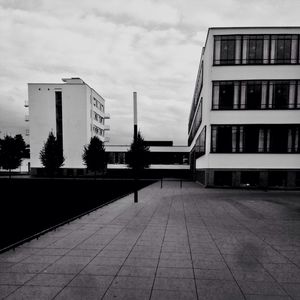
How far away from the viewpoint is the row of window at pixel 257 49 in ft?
78.9

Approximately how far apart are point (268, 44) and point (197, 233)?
911 inches

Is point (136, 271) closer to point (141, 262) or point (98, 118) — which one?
point (141, 262)

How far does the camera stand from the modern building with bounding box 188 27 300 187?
79.0 feet

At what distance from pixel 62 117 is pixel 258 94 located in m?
39.4

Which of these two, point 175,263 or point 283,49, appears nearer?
point 175,263

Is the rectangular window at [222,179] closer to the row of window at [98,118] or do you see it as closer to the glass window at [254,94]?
the glass window at [254,94]

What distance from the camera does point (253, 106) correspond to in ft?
80.2

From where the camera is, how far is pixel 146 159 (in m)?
43.5

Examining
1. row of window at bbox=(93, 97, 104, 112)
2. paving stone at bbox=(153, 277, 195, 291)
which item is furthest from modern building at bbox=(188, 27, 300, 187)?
row of window at bbox=(93, 97, 104, 112)

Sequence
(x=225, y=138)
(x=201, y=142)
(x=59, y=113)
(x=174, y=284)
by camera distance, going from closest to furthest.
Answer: (x=174, y=284)
(x=225, y=138)
(x=201, y=142)
(x=59, y=113)

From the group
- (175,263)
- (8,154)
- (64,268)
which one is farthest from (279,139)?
(8,154)

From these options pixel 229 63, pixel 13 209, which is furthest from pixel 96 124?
pixel 13 209

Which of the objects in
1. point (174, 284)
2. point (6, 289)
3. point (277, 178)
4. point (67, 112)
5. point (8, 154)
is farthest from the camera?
point (67, 112)

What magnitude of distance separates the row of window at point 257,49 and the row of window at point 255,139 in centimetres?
650
